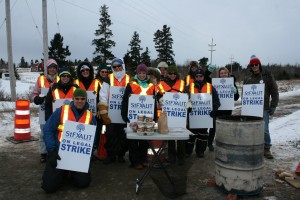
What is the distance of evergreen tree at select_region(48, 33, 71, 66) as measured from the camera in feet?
99.1

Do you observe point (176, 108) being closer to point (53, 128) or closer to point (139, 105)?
point (139, 105)

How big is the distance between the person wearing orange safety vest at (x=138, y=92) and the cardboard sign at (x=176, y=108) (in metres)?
0.37

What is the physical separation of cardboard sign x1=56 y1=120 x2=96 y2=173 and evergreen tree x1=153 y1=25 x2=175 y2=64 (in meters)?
45.3

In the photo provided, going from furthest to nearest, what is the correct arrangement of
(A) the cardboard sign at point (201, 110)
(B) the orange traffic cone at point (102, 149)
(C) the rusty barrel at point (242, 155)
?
(B) the orange traffic cone at point (102, 149)
(A) the cardboard sign at point (201, 110)
(C) the rusty barrel at point (242, 155)

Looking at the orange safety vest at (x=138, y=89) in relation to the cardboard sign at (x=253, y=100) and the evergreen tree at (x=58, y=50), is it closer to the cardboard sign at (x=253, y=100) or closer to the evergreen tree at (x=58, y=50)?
the cardboard sign at (x=253, y=100)

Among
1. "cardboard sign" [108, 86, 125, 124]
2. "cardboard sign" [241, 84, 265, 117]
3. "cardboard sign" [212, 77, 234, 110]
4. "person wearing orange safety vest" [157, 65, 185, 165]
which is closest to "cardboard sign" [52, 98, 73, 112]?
"cardboard sign" [108, 86, 125, 124]

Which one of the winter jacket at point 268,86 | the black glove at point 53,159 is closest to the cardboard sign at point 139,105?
the black glove at point 53,159

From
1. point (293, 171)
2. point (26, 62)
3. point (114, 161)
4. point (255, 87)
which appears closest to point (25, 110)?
point (114, 161)

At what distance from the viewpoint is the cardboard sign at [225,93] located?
7598mm

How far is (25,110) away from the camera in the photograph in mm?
8883

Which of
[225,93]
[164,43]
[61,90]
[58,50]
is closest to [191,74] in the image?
[225,93]

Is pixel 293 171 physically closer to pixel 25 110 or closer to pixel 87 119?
pixel 87 119

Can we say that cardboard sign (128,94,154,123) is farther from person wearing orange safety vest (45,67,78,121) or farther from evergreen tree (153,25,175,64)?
evergreen tree (153,25,175,64)

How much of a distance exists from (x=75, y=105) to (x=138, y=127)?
4.55 ft
